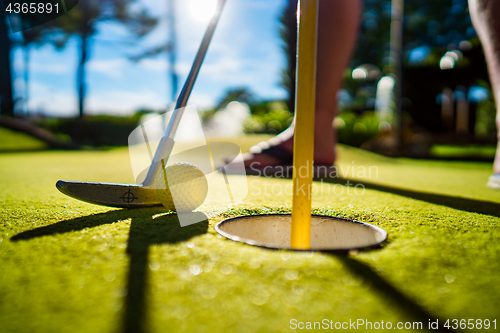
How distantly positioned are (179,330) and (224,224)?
2.11 ft

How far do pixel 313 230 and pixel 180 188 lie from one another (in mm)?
514

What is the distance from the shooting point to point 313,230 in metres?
1.29

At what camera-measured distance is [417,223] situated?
1.13 meters

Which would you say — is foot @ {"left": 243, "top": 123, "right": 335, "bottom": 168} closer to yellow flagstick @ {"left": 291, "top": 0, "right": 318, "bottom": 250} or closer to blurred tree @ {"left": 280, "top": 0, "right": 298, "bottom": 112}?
blurred tree @ {"left": 280, "top": 0, "right": 298, "bottom": 112}

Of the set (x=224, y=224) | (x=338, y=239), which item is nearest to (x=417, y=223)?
(x=338, y=239)

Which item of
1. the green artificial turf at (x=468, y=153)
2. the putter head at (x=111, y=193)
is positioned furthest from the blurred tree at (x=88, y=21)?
the putter head at (x=111, y=193)

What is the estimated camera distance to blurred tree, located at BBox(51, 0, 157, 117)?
47.3ft

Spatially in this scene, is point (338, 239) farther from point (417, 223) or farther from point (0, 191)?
point (0, 191)

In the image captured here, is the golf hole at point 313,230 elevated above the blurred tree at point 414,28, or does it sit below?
below

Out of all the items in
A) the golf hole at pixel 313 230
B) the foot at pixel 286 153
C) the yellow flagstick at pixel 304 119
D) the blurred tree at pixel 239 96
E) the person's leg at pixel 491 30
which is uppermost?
the blurred tree at pixel 239 96

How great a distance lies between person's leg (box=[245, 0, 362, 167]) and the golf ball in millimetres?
1375

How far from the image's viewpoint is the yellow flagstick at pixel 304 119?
872mm

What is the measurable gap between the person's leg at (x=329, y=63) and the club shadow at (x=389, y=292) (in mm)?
1937

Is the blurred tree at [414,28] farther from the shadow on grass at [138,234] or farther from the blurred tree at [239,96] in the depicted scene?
the shadow on grass at [138,234]
